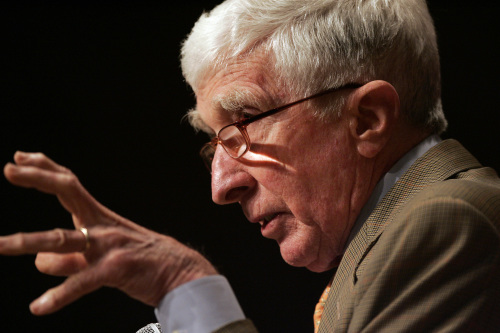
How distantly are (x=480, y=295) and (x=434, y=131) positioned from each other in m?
0.64

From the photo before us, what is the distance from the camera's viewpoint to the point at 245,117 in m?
1.57

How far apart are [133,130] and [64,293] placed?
1571 millimetres

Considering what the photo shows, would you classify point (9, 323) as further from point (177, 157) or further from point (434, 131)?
point (434, 131)

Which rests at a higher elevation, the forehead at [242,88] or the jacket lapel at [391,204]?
the forehead at [242,88]

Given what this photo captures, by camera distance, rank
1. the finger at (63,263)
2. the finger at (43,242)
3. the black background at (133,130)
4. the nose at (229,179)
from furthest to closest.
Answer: the black background at (133,130)
the nose at (229,179)
the finger at (63,263)
the finger at (43,242)

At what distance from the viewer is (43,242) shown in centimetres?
102

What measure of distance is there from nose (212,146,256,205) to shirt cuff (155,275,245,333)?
43cm

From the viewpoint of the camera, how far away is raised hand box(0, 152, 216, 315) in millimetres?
1042

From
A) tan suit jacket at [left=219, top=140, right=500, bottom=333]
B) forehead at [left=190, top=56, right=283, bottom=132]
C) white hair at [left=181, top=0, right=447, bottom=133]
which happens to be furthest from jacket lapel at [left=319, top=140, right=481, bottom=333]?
forehead at [left=190, top=56, right=283, bottom=132]

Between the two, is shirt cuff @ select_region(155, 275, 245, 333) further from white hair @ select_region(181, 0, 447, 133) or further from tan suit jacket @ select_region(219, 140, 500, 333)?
white hair @ select_region(181, 0, 447, 133)

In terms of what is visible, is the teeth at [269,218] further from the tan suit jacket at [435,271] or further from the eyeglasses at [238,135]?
the tan suit jacket at [435,271]

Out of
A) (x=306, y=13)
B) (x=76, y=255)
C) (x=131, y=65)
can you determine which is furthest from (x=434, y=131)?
(x=131, y=65)

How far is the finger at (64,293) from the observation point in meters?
1.05

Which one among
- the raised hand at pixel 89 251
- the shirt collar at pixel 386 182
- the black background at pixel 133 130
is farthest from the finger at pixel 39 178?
the black background at pixel 133 130
